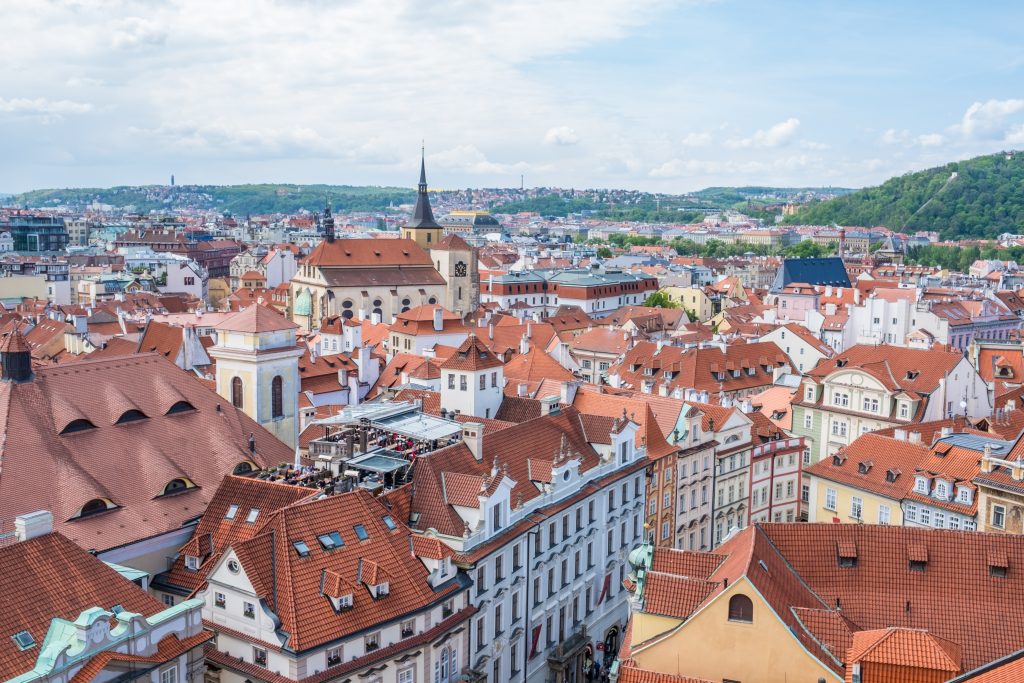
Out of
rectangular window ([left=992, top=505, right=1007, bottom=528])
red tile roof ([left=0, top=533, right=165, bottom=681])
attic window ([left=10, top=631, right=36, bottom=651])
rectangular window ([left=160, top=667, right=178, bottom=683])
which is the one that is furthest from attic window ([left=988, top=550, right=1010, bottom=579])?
attic window ([left=10, top=631, right=36, bottom=651])

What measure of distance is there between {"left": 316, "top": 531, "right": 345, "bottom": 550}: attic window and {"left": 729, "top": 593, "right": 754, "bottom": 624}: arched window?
44.2 ft

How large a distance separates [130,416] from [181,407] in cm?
243

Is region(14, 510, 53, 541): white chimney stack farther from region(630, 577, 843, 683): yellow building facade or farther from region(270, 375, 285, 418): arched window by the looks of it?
region(270, 375, 285, 418): arched window

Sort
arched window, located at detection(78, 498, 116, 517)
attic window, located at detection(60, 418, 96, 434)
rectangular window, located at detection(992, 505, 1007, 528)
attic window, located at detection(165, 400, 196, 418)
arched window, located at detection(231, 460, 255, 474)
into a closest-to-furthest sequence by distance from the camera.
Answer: arched window, located at detection(78, 498, 116, 517), attic window, located at detection(60, 418, 96, 434), attic window, located at detection(165, 400, 196, 418), arched window, located at detection(231, 460, 255, 474), rectangular window, located at detection(992, 505, 1007, 528)

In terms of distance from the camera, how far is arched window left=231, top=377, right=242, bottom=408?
48469mm

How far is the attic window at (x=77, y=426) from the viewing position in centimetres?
3666

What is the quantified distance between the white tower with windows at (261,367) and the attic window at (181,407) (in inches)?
249

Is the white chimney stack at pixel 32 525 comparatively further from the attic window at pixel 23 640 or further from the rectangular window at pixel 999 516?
the rectangular window at pixel 999 516

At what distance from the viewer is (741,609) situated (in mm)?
28547

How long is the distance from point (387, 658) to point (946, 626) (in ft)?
59.0

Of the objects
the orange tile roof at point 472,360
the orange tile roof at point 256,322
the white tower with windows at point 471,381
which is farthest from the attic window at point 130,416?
the orange tile roof at point 472,360

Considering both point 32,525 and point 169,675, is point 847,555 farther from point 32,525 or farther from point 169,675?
point 32,525

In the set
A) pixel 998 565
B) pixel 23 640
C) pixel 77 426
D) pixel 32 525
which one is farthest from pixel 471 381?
pixel 23 640

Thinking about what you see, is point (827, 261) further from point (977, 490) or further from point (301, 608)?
point (301, 608)
